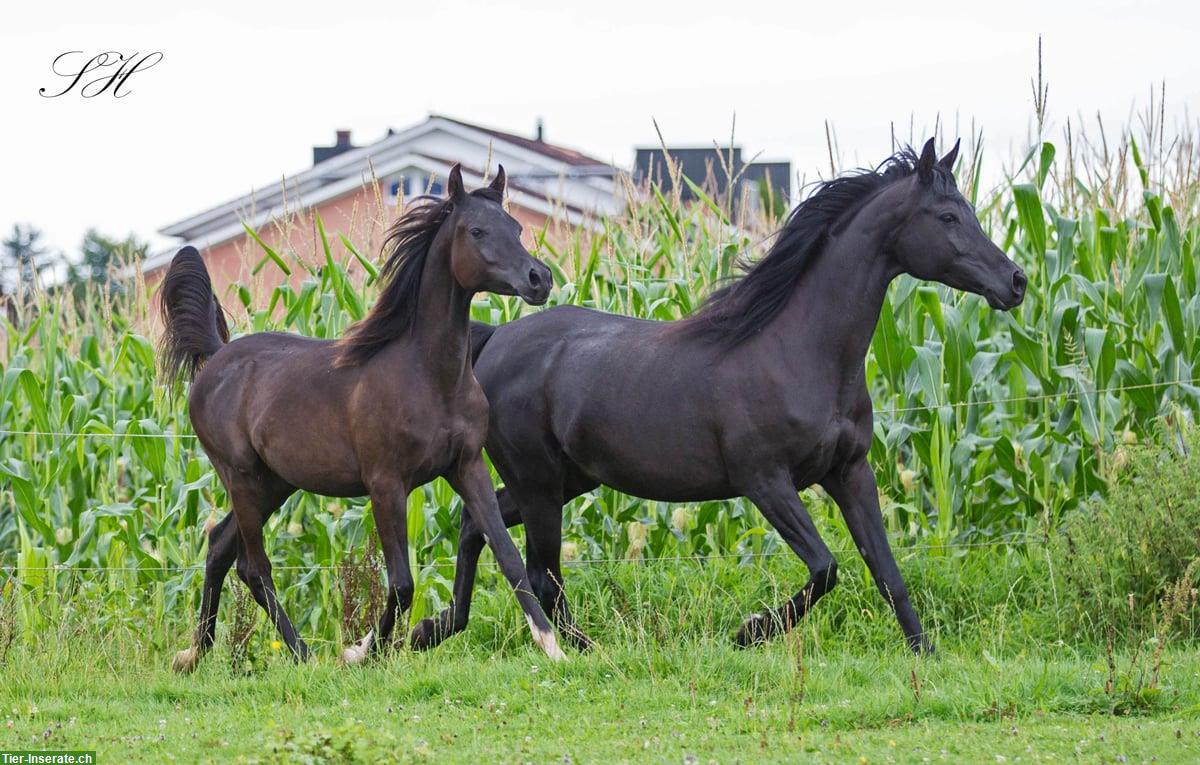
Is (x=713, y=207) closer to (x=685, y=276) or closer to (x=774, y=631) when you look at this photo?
(x=685, y=276)

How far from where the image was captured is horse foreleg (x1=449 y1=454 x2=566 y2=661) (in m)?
6.60

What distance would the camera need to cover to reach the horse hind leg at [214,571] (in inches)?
291

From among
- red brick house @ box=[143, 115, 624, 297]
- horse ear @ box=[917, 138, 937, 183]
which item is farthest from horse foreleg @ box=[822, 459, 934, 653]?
red brick house @ box=[143, 115, 624, 297]

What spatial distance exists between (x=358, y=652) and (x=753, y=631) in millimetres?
1848

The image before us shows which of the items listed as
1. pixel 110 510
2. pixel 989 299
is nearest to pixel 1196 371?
pixel 989 299

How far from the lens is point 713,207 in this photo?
9.16 metres

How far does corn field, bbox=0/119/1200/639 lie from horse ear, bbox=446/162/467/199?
2.07 metres

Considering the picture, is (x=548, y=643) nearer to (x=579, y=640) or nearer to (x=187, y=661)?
(x=579, y=640)

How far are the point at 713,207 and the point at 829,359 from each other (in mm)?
2634

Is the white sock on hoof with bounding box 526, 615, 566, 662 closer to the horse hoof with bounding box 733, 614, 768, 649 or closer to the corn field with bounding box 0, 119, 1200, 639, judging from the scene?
the horse hoof with bounding box 733, 614, 768, 649

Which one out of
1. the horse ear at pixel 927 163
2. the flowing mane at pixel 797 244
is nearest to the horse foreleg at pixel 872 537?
the flowing mane at pixel 797 244

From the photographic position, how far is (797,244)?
274 inches

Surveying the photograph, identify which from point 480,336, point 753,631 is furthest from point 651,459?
point 480,336

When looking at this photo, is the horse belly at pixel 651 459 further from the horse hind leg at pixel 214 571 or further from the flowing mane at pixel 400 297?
the horse hind leg at pixel 214 571
